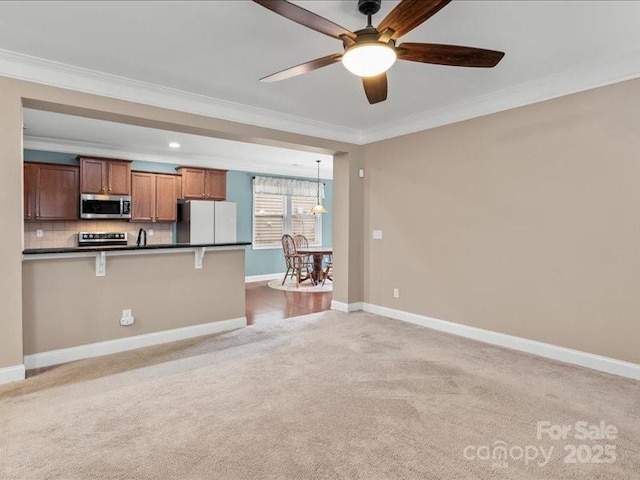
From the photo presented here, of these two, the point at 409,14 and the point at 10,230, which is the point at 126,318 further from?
the point at 409,14

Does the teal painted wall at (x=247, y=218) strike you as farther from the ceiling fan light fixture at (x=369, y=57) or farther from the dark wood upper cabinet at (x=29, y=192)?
the ceiling fan light fixture at (x=369, y=57)

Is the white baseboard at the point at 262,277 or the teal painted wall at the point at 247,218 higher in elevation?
the teal painted wall at the point at 247,218

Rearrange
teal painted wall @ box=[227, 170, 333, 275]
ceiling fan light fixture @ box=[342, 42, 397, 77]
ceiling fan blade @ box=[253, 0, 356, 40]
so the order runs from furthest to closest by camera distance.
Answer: teal painted wall @ box=[227, 170, 333, 275] < ceiling fan light fixture @ box=[342, 42, 397, 77] < ceiling fan blade @ box=[253, 0, 356, 40]

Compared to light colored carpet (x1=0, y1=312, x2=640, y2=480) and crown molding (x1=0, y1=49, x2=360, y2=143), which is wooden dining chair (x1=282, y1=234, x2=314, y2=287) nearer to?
crown molding (x1=0, y1=49, x2=360, y2=143)

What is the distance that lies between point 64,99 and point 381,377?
3.46 m

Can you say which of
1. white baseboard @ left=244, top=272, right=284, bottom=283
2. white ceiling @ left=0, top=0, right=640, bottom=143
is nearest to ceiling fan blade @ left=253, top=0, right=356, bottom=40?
white ceiling @ left=0, top=0, right=640, bottom=143

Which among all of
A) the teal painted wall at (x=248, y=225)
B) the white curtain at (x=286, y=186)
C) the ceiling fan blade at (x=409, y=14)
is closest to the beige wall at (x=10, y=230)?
the ceiling fan blade at (x=409, y=14)

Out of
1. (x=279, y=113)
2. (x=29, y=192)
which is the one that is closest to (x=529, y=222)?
(x=279, y=113)

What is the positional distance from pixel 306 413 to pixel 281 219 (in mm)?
6497

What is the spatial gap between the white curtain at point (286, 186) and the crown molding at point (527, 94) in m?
3.83

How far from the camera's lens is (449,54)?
7.52ft

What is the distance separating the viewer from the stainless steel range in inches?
239

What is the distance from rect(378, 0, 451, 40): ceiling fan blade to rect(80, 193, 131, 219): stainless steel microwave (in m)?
5.52

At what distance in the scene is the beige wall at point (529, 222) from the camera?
309 centimetres
